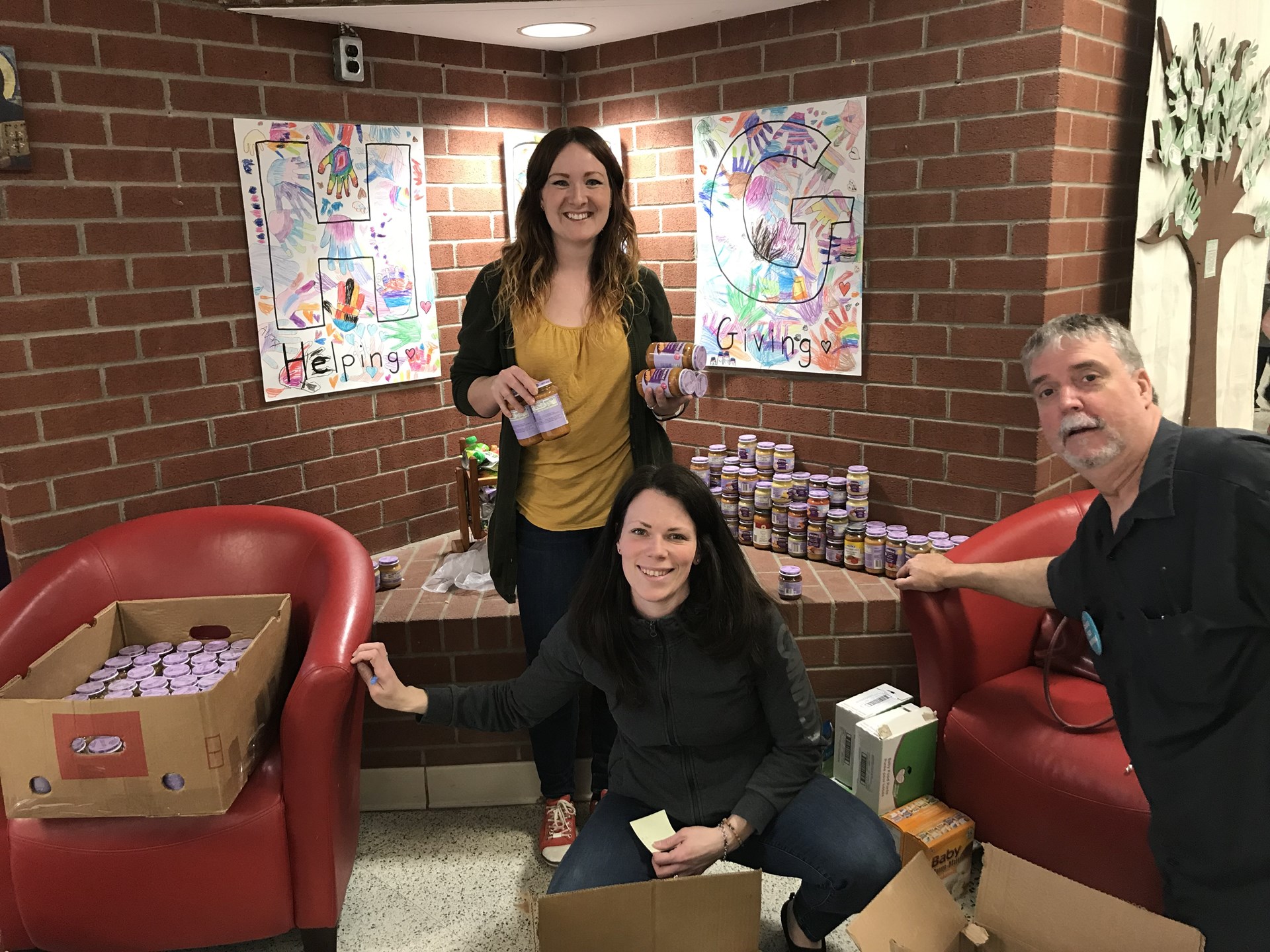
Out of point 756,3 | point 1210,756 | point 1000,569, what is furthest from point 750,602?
point 756,3

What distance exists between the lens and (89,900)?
1.82 m

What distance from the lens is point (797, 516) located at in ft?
9.80

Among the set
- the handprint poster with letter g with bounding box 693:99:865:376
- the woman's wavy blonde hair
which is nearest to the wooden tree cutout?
the handprint poster with letter g with bounding box 693:99:865:376

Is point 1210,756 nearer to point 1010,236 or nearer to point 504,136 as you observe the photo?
point 1010,236

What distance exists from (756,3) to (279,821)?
2501 mm

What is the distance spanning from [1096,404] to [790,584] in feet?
4.13

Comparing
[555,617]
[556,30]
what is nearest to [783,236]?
[556,30]

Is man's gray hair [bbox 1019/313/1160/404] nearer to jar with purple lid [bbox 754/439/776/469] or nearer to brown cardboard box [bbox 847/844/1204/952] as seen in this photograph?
brown cardboard box [bbox 847/844/1204/952]

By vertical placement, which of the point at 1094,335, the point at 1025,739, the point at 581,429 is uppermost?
the point at 1094,335

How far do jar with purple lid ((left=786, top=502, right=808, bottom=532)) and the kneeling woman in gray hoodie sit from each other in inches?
46.8

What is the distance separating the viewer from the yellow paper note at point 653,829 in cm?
164

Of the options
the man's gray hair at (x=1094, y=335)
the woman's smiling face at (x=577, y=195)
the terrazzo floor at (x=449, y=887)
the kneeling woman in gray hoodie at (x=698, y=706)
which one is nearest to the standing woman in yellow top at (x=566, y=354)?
the woman's smiling face at (x=577, y=195)

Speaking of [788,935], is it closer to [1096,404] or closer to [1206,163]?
[1096,404]

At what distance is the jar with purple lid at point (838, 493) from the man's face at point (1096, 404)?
1369 millimetres
